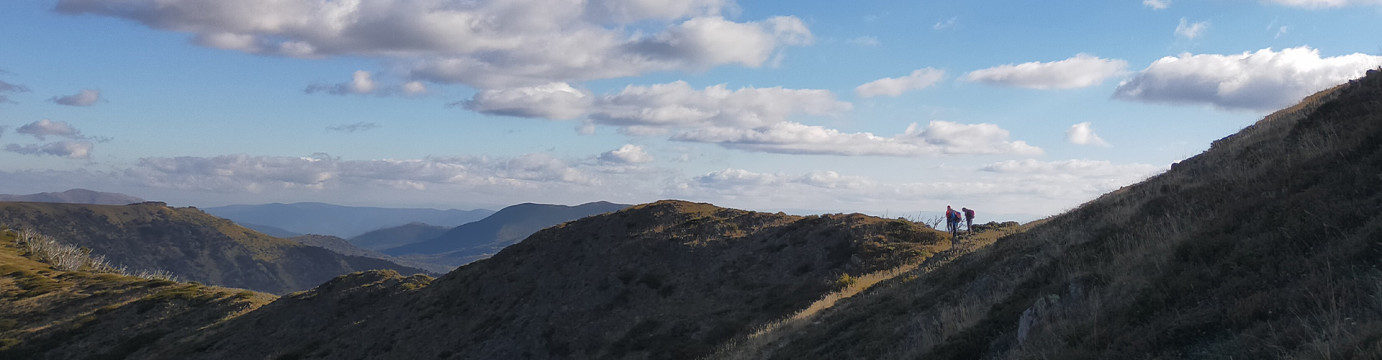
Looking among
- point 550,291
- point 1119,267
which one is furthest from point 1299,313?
point 550,291

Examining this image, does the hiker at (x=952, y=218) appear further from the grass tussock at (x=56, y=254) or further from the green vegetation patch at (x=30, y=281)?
the grass tussock at (x=56, y=254)

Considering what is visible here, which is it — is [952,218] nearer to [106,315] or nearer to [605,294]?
[605,294]

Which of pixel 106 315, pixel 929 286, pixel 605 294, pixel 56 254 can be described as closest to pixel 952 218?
pixel 929 286

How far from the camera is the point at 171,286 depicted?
8388 centimetres

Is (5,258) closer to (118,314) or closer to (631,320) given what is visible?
(118,314)

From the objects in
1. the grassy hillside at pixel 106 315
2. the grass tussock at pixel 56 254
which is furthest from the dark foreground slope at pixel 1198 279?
the grass tussock at pixel 56 254

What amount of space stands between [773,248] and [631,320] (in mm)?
10512

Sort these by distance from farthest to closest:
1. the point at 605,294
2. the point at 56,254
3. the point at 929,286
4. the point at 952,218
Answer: the point at 56,254 → the point at 605,294 → the point at 952,218 → the point at 929,286

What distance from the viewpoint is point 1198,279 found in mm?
10109

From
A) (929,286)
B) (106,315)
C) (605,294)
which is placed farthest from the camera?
(106,315)

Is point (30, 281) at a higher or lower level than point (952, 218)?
lower

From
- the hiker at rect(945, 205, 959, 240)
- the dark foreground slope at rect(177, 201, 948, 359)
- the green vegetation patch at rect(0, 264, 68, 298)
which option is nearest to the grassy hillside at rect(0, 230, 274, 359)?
the green vegetation patch at rect(0, 264, 68, 298)

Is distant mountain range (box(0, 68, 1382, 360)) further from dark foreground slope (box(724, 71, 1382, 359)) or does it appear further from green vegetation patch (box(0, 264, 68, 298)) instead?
green vegetation patch (box(0, 264, 68, 298))

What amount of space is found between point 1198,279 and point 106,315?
90.6 m
